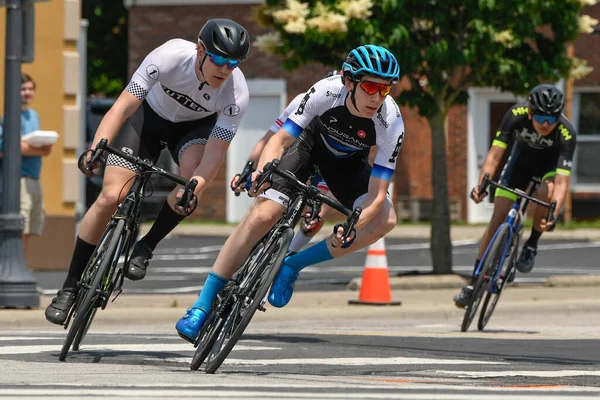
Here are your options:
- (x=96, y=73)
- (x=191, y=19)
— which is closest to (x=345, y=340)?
(x=191, y=19)

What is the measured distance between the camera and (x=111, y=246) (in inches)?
370

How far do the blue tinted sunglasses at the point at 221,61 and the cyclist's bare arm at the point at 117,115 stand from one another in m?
0.55

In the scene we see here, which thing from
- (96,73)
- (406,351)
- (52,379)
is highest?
(52,379)

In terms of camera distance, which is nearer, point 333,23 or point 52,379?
point 52,379

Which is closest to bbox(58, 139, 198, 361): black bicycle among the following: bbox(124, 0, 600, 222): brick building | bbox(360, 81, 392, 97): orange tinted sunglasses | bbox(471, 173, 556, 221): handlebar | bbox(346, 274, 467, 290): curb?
bbox(360, 81, 392, 97): orange tinted sunglasses

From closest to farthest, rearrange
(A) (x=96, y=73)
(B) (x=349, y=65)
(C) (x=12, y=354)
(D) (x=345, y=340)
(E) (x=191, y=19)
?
(B) (x=349, y=65), (C) (x=12, y=354), (D) (x=345, y=340), (E) (x=191, y=19), (A) (x=96, y=73)

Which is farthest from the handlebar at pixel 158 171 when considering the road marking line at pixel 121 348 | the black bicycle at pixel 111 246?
the road marking line at pixel 121 348

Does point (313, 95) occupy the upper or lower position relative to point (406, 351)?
upper

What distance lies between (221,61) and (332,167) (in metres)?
0.95

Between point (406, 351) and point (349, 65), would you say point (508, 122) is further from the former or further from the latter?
point (349, 65)

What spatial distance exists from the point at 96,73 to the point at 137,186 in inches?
1240

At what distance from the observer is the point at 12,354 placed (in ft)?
31.9

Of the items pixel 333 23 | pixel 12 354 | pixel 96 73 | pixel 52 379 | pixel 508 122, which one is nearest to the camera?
pixel 52 379

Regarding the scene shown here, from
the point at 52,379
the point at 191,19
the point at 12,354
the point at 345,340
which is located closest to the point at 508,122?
the point at 345,340
